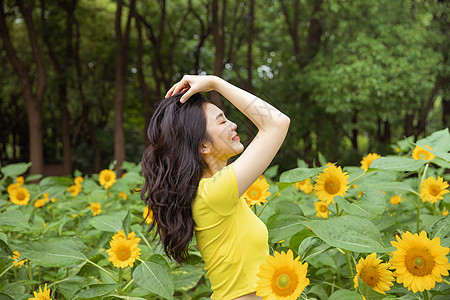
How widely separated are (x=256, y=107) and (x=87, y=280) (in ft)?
3.19

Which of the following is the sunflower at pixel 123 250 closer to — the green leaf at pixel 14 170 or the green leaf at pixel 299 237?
the green leaf at pixel 299 237

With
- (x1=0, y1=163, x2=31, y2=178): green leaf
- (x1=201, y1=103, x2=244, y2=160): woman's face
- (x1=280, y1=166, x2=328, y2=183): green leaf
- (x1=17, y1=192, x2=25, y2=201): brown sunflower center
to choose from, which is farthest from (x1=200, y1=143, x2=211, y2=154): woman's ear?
(x1=0, y1=163, x2=31, y2=178): green leaf

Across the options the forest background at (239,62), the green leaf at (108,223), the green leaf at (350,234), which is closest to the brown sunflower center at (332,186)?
the green leaf at (350,234)

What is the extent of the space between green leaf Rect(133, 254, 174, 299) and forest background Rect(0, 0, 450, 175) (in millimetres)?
5426

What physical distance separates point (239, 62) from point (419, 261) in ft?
39.9

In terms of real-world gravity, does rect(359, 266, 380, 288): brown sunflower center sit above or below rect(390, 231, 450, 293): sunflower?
below

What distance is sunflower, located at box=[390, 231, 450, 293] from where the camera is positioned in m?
1.04

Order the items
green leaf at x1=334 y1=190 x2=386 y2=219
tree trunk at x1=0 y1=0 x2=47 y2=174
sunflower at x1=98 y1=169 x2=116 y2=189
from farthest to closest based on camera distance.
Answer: tree trunk at x1=0 y1=0 x2=47 y2=174 → sunflower at x1=98 y1=169 x2=116 y2=189 → green leaf at x1=334 y1=190 x2=386 y2=219

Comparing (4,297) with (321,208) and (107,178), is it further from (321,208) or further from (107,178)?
(107,178)

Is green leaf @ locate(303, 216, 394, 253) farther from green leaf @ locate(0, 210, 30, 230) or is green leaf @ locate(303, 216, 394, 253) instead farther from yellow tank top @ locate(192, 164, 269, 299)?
green leaf @ locate(0, 210, 30, 230)

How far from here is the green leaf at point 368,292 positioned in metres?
1.08

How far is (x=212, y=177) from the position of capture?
48.8 inches

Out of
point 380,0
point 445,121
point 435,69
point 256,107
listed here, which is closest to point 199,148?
point 256,107

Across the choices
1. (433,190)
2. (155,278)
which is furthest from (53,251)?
(433,190)
